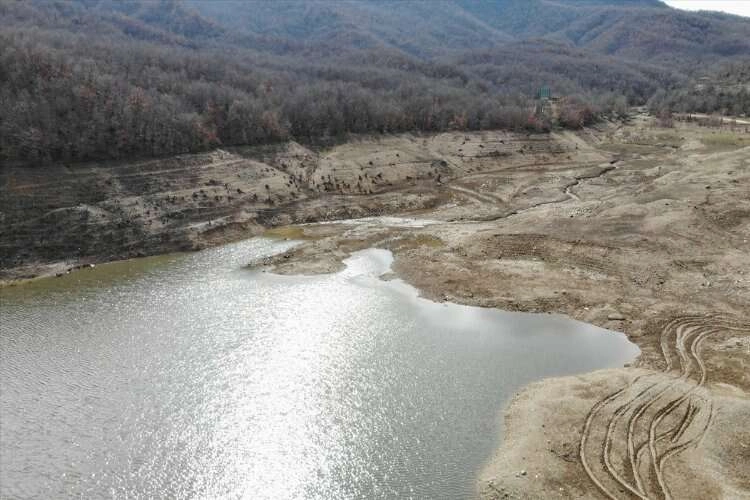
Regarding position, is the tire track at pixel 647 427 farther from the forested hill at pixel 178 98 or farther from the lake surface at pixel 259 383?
the forested hill at pixel 178 98

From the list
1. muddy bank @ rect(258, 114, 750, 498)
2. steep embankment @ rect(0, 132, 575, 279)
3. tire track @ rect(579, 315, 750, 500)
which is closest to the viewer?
tire track @ rect(579, 315, 750, 500)

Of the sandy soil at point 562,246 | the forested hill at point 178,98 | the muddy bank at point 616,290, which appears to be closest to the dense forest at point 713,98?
the forested hill at point 178,98

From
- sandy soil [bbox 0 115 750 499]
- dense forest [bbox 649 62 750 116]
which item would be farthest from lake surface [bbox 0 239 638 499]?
dense forest [bbox 649 62 750 116]

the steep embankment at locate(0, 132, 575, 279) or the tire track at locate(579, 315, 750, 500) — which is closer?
the tire track at locate(579, 315, 750, 500)

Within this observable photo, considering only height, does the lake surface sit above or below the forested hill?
below

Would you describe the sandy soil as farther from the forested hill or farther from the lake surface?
the forested hill

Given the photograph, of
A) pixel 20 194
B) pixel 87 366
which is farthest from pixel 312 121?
pixel 87 366

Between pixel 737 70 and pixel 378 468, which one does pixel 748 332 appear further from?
pixel 737 70
